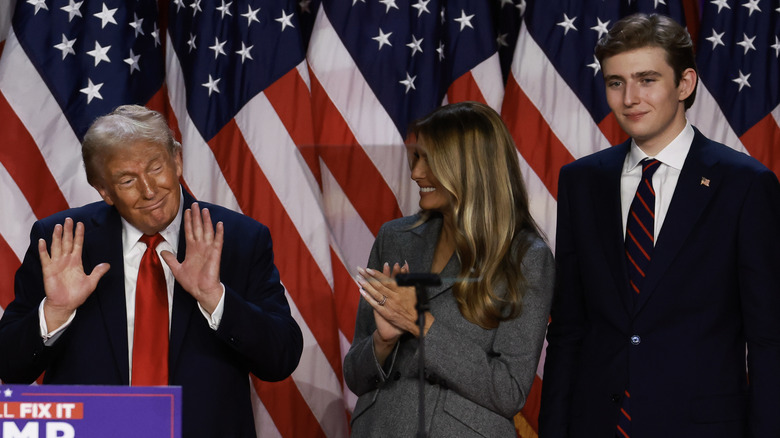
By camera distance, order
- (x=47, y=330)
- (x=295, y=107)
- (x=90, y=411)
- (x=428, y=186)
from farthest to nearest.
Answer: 1. (x=295, y=107)
2. (x=428, y=186)
3. (x=47, y=330)
4. (x=90, y=411)

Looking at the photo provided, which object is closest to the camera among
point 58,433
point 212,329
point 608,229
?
point 58,433

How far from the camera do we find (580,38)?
12.6 feet

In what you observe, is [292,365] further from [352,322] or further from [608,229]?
[352,322]

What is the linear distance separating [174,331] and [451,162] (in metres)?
0.86

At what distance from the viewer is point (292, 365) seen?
7.90ft

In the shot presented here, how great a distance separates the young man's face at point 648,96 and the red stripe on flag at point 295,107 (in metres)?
1.63

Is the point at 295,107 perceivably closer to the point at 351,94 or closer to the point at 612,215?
the point at 351,94

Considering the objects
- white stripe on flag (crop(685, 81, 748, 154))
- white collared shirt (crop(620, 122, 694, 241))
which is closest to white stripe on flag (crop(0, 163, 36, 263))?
white collared shirt (crop(620, 122, 694, 241))

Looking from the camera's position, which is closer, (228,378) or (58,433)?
(58,433)

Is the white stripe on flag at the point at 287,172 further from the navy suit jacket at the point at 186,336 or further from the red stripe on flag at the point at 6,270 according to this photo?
the navy suit jacket at the point at 186,336

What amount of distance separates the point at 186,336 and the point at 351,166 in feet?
5.42

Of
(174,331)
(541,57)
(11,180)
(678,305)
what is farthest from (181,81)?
(678,305)

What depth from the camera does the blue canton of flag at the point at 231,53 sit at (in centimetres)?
374

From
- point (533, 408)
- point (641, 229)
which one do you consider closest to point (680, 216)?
point (641, 229)
